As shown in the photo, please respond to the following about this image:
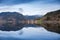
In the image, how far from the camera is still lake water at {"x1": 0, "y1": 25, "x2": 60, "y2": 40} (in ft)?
9.62

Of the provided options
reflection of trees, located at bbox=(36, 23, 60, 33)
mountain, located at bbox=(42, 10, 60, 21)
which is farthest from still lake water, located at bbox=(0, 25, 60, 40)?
mountain, located at bbox=(42, 10, 60, 21)

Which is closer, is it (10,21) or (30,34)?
(30,34)

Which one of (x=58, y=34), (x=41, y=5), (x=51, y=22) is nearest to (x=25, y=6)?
(x=41, y=5)

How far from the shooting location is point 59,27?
2.98 m

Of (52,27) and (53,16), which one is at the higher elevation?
(53,16)

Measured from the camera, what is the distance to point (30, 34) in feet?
9.86

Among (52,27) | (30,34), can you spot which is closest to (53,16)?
(52,27)

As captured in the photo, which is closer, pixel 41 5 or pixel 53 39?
pixel 53 39

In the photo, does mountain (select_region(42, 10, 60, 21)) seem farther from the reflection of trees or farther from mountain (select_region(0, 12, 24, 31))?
mountain (select_region(0, 12, 24, 31))

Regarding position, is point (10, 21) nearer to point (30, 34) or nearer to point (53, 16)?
point (30, 34)

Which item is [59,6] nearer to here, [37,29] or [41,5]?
[41,5]

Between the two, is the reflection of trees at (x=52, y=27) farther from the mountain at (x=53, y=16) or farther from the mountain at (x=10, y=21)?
the mountain at (x=10, y=21)

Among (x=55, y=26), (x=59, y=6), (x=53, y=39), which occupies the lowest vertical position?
(x=53, y=39)

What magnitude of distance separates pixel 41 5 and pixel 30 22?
0.33 meters
